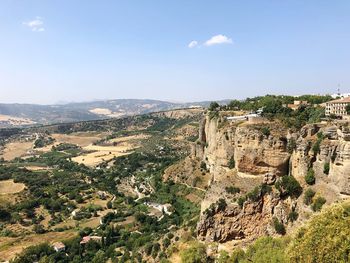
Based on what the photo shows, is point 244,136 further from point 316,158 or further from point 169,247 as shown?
point 169,247

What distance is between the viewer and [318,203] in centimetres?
3219

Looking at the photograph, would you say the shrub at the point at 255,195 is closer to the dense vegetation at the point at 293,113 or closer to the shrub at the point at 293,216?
the shrub at the point at 293,216

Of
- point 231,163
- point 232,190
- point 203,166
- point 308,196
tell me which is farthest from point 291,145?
point 203,166

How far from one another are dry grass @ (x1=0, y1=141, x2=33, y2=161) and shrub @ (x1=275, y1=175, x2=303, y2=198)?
434 feet

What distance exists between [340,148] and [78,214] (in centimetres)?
5163

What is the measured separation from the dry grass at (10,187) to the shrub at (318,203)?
70857 millimetres

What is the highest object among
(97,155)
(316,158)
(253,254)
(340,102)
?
(340,102)

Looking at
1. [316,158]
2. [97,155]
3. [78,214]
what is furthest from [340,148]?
[97,155]

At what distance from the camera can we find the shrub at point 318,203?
31897 millimetres

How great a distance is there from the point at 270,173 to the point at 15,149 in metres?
152

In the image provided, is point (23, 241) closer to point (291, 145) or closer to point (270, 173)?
point (270, 173)

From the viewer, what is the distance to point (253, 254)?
30250mm

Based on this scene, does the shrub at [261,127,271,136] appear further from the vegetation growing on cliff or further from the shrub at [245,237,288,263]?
the vegetation growing on cliff

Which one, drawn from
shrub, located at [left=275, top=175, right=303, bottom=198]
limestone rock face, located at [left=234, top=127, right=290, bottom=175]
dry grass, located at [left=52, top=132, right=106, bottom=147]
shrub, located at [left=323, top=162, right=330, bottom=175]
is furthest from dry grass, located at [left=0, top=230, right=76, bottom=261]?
dry grass, located at [left=52, top=132, right=106, bottom=147]
